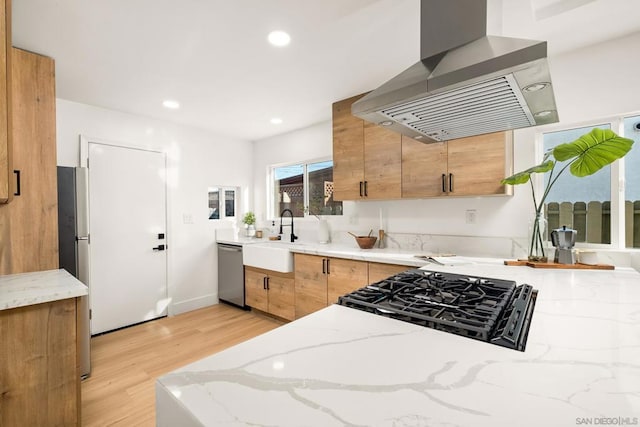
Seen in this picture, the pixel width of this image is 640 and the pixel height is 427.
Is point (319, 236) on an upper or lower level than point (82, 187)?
lower

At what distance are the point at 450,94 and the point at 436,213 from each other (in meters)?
1.87

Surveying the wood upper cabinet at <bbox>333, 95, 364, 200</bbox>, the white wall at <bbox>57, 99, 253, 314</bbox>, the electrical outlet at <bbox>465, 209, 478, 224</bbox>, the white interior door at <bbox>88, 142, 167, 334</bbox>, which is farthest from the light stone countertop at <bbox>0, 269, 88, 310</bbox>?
the electrical outlet at <bbox>465, 209, 478, 224</bbox>

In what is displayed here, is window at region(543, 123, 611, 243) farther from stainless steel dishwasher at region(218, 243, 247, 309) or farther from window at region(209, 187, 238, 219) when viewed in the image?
window at region(209, 187, 238, 219)

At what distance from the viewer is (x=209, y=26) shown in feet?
6.07

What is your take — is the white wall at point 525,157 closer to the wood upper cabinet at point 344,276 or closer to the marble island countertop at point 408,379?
the wood upper cabinet at point 344,276

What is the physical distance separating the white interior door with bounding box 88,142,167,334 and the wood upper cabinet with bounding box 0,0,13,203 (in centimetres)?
226

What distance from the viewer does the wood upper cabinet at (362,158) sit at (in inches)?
109

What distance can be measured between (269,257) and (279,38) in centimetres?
214

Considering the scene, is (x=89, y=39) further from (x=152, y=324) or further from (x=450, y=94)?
(x=152, y=324)

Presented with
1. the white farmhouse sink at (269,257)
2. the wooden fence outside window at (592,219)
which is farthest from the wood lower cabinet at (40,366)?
the wooden fence outside window at (592,219)

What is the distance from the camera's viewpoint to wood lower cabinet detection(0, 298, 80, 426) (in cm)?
146

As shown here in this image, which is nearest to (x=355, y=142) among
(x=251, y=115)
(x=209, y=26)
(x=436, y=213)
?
(x=436, y=213)

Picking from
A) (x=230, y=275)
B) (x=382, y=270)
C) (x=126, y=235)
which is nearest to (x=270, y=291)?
(x=230, y=275)

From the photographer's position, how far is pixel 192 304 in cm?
394
